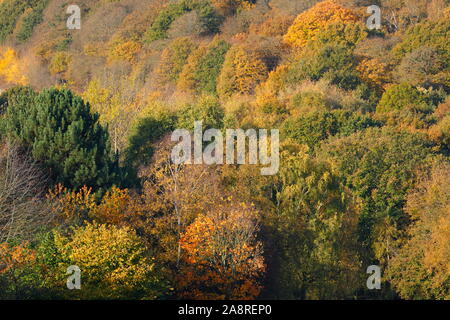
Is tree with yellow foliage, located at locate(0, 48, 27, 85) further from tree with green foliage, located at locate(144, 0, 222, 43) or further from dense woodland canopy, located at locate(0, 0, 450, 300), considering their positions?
dense woodland canopy, located at locate(0, 0, 450, 300)

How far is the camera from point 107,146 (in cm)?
3738

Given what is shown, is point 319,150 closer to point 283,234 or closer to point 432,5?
point 283,234

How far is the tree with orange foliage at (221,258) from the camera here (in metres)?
28.5

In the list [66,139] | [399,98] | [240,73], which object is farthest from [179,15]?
[66,139]

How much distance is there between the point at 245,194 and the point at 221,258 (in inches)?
193

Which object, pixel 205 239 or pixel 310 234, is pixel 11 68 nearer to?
pixel 205 239

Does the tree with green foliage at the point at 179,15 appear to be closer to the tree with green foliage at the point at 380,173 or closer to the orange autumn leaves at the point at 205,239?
the tree with green foliage at the point at 380,173

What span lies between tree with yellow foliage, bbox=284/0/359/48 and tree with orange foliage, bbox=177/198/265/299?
4110 cm

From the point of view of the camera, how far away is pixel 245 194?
3372cm

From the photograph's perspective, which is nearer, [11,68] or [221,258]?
[221,258]

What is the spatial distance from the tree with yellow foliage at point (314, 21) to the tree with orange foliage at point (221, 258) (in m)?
41.1

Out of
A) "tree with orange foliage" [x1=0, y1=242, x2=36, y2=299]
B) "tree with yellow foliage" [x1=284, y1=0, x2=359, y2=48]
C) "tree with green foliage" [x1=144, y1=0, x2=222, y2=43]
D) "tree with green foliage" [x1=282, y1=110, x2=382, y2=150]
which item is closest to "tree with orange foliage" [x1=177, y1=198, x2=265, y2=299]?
"tree with orange foliage" [x1=0, y1=242, x2=36, y2=299]

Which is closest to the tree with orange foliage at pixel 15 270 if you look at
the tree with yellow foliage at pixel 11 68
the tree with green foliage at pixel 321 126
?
the tree with green foliage at pixel 321 126

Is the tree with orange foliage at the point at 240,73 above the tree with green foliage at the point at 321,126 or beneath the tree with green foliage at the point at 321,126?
above
